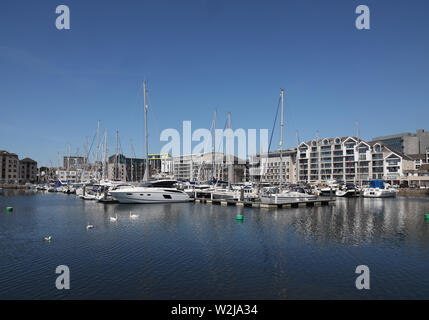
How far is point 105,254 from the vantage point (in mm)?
23547

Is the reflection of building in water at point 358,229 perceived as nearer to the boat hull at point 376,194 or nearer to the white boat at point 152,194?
the white boat at point 152,194

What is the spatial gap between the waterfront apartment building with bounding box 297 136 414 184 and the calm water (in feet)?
333

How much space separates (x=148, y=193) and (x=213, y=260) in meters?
42.6

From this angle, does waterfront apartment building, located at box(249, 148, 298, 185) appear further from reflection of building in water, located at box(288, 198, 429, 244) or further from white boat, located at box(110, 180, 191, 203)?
reflection of building in water, located at box(288, 198, 429, 244)

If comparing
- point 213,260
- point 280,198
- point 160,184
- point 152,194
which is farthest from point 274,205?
point 213,260

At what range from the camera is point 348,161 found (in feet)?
472

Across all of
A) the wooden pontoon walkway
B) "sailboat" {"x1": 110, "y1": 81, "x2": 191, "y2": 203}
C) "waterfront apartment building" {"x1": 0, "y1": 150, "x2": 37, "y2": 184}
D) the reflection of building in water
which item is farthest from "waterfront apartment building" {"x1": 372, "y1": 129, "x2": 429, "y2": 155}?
"waterfront apartment building" {"x1": 0, "y1": 150, "x2": 37, "y2": 184}

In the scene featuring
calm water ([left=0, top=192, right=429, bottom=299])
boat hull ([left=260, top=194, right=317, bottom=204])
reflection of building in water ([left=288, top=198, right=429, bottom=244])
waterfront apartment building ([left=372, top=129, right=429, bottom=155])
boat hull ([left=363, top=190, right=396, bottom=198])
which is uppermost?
waterfront apartment building ([left=372, top=129, right=429, bottom=155])

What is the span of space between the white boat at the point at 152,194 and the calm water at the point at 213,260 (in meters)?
23.7

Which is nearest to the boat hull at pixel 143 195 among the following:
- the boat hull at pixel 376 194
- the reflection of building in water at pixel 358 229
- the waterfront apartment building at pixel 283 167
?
the reflection of building in water at pixel 358 229

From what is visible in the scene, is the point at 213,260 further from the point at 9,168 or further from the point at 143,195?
the point at 9,168

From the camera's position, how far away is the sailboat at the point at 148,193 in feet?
202

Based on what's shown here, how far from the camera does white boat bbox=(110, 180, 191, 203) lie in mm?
61625
